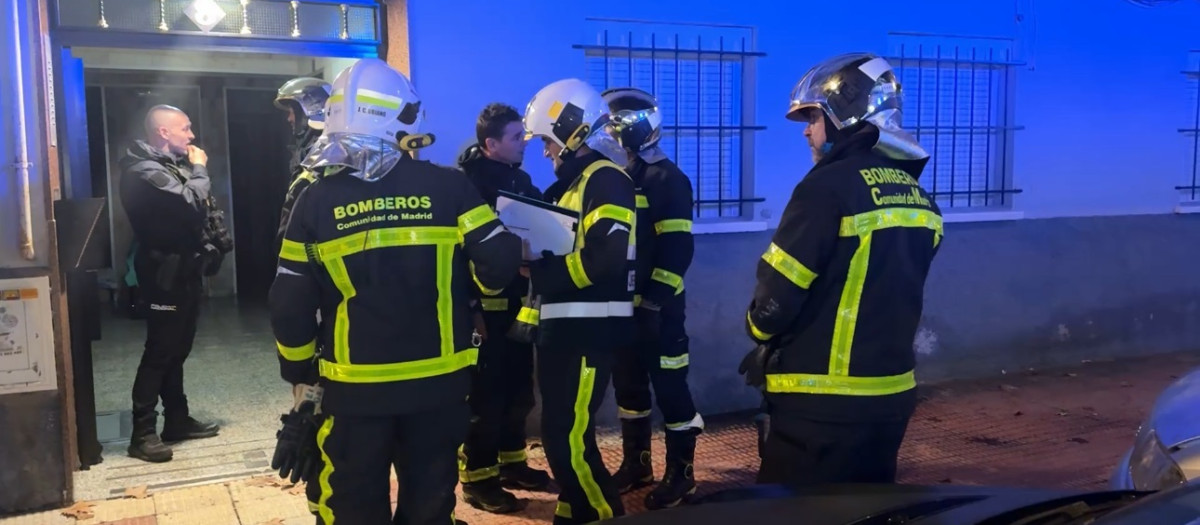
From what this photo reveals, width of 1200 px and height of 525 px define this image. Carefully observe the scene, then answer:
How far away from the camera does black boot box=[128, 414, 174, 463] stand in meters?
5.23

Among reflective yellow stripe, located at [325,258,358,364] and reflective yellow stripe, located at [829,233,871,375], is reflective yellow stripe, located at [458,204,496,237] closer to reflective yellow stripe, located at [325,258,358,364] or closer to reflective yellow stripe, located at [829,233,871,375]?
reflective yellow stripe, located at [325,258,358,364]

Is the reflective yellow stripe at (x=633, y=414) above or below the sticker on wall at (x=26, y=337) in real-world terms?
below

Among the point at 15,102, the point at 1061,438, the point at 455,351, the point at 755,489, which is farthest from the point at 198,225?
the point at 1061,438

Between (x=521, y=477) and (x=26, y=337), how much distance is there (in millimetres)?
2524

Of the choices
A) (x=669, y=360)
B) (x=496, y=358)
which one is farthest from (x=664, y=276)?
(x=496, y=358)

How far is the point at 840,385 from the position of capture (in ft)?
9.87

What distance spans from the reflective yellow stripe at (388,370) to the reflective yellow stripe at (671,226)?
1.60 metres

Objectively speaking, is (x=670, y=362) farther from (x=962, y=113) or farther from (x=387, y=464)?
(x=962, y=113)

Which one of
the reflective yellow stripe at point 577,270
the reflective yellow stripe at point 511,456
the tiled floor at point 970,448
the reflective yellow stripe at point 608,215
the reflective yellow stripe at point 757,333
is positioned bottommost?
the tiled floor at point 970,448

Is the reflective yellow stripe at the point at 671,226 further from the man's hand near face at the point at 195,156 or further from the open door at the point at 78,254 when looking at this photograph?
the man's hand near face at the point at 195,156

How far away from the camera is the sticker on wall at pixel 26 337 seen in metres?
4.44

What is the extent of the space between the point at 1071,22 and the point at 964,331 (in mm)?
2739

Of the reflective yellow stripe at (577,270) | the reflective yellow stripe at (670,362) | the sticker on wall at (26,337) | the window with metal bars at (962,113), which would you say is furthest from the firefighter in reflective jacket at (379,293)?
the window with metal bars at (962,113)

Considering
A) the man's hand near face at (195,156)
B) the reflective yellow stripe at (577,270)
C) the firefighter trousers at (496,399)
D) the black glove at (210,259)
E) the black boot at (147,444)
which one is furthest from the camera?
the man's hand near face at (195,156)
